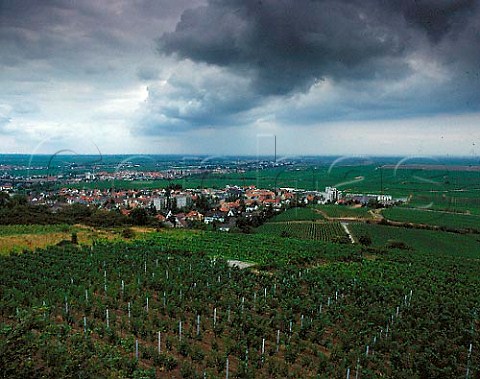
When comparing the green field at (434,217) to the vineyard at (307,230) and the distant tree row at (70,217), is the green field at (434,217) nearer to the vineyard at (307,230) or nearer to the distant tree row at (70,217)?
the vineyard at (307,230)

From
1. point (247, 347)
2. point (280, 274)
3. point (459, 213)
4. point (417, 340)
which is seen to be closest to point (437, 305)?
point (417, 340)

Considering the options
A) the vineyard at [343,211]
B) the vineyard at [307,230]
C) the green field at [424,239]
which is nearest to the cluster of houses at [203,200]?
the vineyard at [343,211]

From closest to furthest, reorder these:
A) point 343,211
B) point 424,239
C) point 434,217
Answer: point 424,239 < point 434,217 < point 343,211

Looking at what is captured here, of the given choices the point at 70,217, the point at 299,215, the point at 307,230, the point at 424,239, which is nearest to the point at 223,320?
the point at 70,217

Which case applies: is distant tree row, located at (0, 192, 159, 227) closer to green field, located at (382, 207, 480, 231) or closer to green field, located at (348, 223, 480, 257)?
green field, located at (348, 223, 480, 257)

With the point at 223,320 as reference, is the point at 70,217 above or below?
below

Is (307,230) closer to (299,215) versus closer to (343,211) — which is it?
(299,215)

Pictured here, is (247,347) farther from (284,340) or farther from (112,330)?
(112,330)
